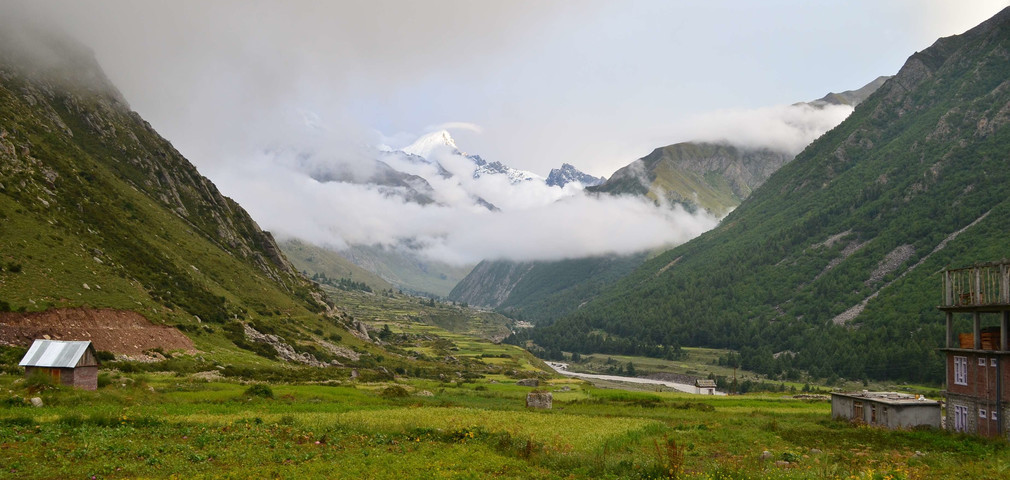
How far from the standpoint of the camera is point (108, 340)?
69.0m

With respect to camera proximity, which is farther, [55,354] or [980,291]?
[980,291]

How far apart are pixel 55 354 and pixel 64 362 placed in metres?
1.39

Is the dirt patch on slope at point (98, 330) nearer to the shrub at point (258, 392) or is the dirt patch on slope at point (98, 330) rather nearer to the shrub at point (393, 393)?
the shrub at point (258, 392)

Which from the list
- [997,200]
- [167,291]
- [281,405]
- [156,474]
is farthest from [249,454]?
[997,200]

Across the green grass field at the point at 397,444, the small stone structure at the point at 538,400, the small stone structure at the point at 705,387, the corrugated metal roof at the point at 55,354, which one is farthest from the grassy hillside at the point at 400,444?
the small stone structure at the point at 705,387

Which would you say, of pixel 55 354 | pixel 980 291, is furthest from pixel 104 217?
pixel 980 291

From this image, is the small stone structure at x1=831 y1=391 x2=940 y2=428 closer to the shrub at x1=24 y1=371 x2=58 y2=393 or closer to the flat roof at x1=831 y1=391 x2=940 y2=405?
the flat roof at x1=831 y1=391 x2=940 y2=405

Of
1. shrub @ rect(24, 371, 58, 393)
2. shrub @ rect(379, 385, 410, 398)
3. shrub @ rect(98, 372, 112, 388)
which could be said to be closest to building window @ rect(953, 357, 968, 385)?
shrub @ rect(379, 385, 410, 398)

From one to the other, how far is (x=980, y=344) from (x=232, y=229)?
175 metres

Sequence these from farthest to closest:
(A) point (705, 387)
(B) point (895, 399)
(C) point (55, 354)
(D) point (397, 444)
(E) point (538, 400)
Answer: (A) point (705, 387) < (E) point (538, 400) < (B) point (895, 399) < (C) point (55, 354) < (D) point (397, 444)

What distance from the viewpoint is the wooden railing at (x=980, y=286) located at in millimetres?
43000

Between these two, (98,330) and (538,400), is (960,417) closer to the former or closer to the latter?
(538,400)

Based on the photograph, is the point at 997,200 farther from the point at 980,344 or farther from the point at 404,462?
the point at 404,462

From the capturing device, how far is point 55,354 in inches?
1774
